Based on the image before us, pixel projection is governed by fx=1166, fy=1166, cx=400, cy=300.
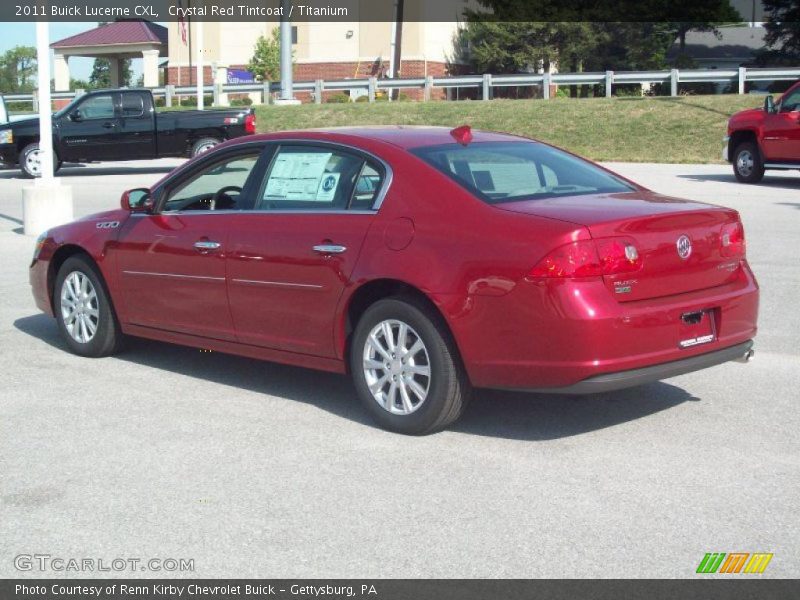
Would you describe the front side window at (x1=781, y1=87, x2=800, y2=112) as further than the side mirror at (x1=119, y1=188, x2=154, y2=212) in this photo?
Yes

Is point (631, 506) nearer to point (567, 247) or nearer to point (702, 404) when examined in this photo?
point (567, 247)

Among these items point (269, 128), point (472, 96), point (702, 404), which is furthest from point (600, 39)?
point (702, 404)

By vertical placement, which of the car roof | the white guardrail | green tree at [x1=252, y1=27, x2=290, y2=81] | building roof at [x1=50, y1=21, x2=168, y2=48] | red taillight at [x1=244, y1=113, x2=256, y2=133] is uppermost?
building roof at [x1=50, y1=21, x2=168, y2=48]

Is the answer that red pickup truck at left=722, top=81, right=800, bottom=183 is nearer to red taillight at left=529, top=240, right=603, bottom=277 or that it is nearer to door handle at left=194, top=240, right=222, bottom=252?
door handle at left=194, top=240, right=222, bottom=252

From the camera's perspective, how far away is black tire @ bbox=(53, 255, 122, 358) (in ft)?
26.5

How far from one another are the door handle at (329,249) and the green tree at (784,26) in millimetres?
59580

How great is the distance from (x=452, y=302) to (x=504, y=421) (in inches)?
38.5

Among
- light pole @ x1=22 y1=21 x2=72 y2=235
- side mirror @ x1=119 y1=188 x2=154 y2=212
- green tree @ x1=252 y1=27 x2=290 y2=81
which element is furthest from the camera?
green tree @ x1=252 y1=27 x2=290 y2=81

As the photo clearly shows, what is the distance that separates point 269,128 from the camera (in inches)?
1391

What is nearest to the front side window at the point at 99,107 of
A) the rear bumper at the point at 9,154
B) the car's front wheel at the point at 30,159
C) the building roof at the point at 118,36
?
the car's front wheel at the point at 30,159

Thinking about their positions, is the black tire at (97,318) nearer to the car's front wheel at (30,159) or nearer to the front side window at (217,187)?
the front side window at (217,187)

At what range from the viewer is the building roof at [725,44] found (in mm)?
78625

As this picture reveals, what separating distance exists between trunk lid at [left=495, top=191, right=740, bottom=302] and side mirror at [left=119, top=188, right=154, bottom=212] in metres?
2.82

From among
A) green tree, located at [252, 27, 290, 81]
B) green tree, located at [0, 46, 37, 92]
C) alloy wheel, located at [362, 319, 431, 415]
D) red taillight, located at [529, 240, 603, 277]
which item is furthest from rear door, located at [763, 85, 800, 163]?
green tree, located at [0, 46, 37, 92]
